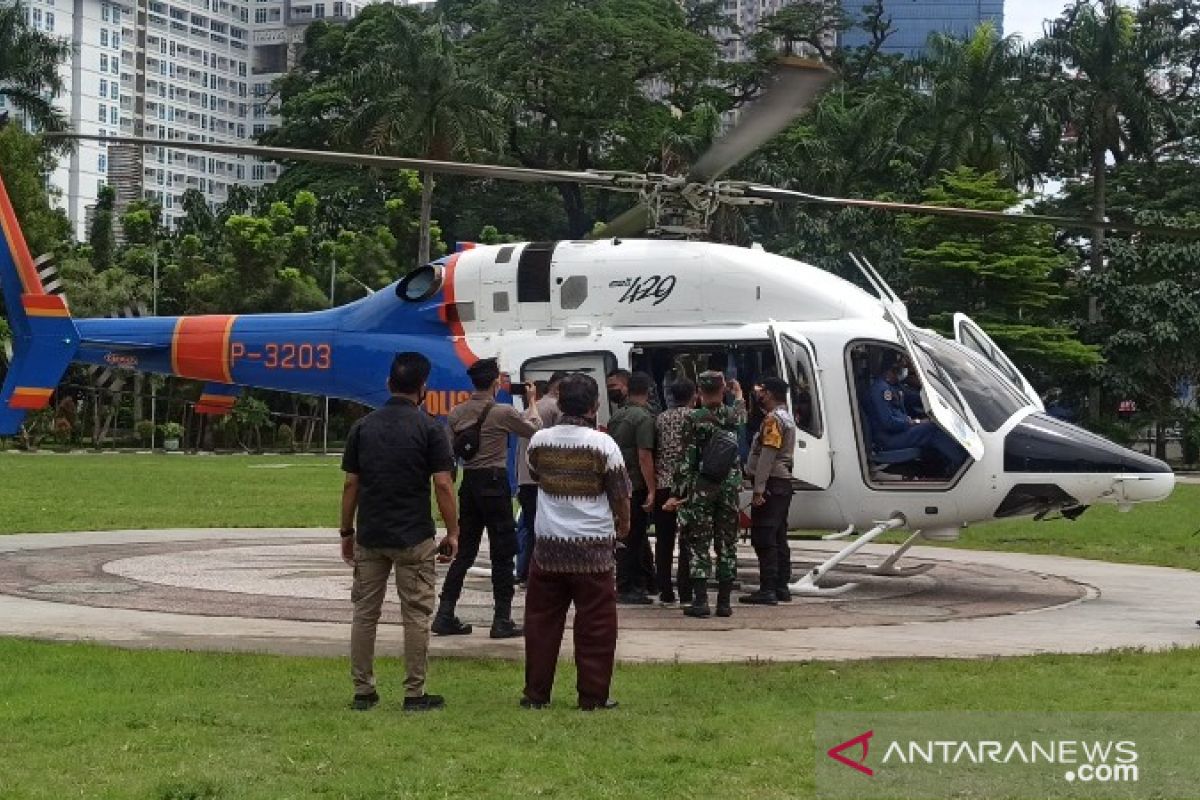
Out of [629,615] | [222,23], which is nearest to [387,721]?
[629,615]

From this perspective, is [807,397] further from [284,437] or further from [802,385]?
[284,437]

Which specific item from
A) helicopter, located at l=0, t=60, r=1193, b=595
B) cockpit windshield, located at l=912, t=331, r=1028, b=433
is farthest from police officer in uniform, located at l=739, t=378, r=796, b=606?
cockpit windshield, located at l=912, t=331, r=1028, b=433

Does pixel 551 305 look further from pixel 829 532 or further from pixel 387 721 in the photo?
pixel 387 721

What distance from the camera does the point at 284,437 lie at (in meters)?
60.0

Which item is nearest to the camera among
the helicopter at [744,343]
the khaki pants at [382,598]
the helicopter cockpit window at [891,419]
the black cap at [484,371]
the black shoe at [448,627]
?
the khaki pants at [382,598]

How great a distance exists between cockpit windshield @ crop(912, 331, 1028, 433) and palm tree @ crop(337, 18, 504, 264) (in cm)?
3781

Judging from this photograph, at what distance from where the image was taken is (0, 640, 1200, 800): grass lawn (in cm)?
685

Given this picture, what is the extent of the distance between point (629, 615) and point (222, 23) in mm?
161952

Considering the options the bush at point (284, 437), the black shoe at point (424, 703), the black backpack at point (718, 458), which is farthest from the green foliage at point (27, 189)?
the black shoe at point (424, 703)

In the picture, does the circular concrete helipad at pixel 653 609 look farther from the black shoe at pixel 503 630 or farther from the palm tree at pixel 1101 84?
the palm tree at pixel 1101 84

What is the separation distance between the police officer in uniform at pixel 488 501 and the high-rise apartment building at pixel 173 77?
12089 cm

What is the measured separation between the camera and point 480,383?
11328 mm

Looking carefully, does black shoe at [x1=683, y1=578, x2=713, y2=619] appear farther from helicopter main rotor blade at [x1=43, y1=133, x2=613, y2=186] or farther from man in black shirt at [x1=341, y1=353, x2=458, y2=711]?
man in black shirt at [x1=341, y1=353, x2=458, y2=711]

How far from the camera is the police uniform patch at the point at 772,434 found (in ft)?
43.7
